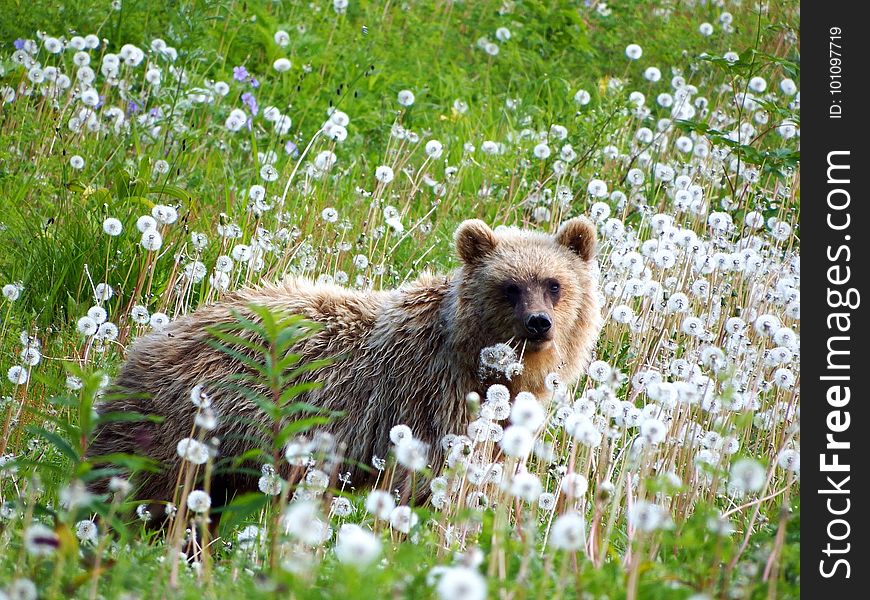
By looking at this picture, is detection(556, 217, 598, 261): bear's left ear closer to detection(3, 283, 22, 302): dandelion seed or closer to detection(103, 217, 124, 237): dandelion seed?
detection(103, 217, 124, 237): dandelion seed

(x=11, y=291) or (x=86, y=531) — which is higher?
(x=11, y=291)

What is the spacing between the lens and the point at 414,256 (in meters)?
7.99

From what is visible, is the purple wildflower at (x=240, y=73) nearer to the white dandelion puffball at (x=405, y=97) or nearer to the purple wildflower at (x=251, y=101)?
the purple wildflower at (x=251, y=101)

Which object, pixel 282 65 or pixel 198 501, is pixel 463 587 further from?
pixel 282 65

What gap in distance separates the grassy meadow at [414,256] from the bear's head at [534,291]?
0.21 m

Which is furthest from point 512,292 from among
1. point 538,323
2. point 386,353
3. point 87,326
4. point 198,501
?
point 198,501

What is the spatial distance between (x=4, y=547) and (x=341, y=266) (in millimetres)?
3989

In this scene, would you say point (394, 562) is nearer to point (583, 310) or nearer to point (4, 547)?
point (4, 547)

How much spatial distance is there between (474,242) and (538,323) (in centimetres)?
73

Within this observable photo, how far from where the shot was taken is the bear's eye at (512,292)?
576 cm

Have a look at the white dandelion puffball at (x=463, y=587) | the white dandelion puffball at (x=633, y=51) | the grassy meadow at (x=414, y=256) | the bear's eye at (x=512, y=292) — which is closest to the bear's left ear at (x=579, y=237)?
the grassy meadow at (x=414, y=256)

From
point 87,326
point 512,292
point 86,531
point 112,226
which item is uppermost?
point 112,226

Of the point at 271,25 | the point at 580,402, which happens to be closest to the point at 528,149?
the point at 271,25
